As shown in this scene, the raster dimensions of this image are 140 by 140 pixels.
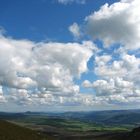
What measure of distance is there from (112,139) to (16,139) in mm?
100375

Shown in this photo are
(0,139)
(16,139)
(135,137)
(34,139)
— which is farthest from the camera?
(135,137)

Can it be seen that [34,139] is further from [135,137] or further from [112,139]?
[112,139]

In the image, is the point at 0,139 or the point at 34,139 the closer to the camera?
the point at 0,139

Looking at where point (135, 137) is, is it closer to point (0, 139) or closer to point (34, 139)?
point (34, 139)

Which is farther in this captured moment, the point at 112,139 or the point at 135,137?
the point at 112,139

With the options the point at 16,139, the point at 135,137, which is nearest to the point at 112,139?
the point at 135,137

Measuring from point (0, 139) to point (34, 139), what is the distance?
2039cm

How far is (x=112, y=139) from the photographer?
160500 mm

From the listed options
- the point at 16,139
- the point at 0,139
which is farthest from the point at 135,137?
the point at 0,139

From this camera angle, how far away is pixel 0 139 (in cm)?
5947

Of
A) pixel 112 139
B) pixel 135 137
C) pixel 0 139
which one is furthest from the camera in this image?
pixel 112 139

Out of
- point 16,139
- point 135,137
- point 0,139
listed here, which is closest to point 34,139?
point 16,139

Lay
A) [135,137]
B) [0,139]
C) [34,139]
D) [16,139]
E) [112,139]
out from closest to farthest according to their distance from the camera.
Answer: [0,139] < [16,139] < [34,139] < [135,137] < [112,139]

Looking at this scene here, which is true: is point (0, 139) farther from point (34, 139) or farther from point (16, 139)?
point (34, 139)
